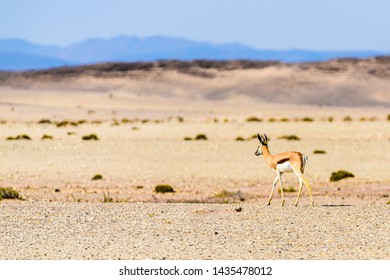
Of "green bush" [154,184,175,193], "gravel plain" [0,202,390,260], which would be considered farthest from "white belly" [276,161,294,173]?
"green bush" [154,184,175,193]

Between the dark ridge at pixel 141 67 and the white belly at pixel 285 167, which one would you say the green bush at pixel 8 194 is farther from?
the dark ridge at pixel 141 67

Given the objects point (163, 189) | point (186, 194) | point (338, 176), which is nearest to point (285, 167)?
point (186, 194)

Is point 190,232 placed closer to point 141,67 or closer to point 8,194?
point 8,194

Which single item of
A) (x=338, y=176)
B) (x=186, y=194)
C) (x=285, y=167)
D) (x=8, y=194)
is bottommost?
(x=338, y=176)

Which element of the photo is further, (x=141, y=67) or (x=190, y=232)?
(x=141, y=67)

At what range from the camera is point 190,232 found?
44.7 feet

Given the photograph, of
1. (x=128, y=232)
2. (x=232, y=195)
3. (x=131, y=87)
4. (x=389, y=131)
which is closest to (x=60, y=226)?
(x=128, y=232)

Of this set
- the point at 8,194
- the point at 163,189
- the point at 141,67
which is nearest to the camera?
the point at 8,194

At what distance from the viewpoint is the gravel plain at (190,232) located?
12.0m

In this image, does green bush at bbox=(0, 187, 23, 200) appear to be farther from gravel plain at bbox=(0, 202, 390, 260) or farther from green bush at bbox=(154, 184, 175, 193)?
green bush at bbox=(154, 184, 175, 193)

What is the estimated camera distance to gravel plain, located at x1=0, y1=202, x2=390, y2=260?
472 inches

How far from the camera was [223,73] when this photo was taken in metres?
119

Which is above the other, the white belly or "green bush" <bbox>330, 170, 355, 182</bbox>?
the white belly

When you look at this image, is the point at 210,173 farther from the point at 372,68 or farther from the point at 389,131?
the point at 372,68
